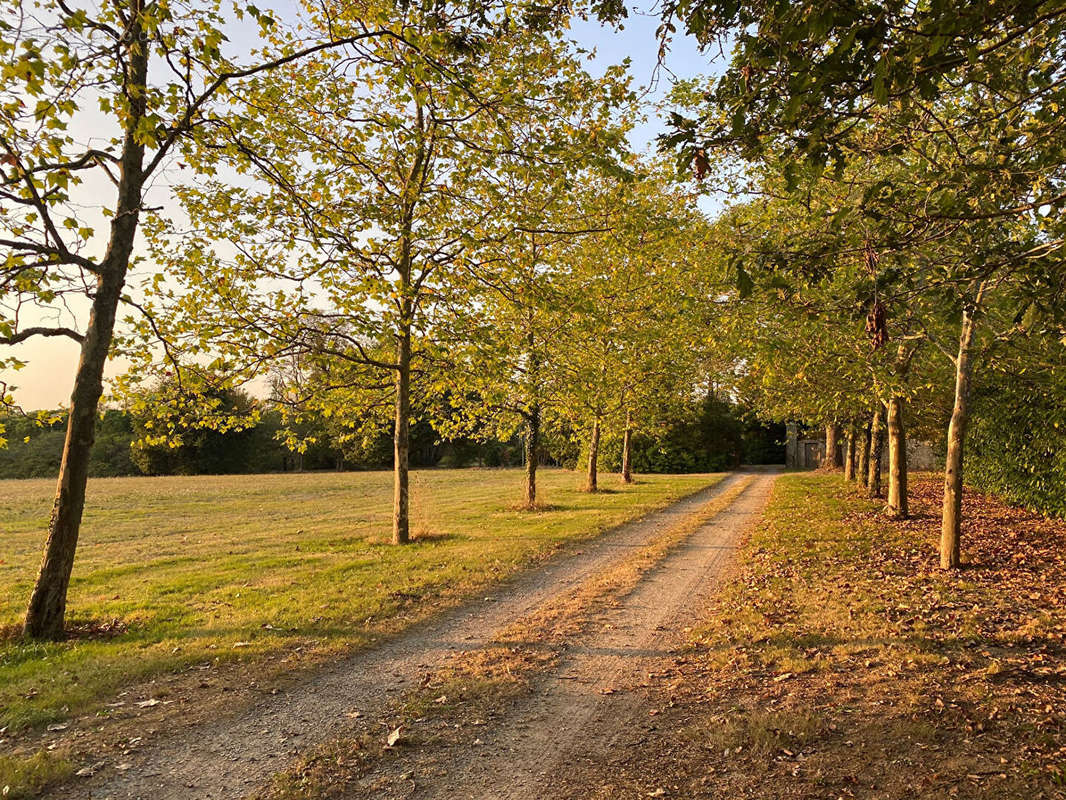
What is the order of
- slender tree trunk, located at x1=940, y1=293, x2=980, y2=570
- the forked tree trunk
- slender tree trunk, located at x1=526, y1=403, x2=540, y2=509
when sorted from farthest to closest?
the forked tree trunk, slender tree trunk, located at x1=526, y1=403, x2=540, y2=509, slender tree trunk, located at x1=940, y1=293, x2=980, y2=570

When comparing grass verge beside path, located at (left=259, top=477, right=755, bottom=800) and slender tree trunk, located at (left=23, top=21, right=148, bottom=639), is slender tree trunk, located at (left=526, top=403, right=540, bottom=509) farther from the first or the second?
slender tree trunk, located at (left=23, top=21, right=148, bottom=639)

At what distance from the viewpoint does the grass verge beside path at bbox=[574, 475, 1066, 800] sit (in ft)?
12.7

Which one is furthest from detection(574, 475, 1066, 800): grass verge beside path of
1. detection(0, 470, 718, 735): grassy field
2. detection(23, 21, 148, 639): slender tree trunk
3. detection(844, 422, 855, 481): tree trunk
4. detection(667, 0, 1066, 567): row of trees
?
detection(844, 422, 855, 481): tree trunk

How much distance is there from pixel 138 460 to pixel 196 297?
53135 millimetres

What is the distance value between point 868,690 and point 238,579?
912 centimetres

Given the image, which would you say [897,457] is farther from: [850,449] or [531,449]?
[850,449]

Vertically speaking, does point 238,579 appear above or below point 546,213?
below

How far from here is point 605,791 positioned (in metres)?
3.85

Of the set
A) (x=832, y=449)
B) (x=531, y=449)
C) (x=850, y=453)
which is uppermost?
(x=531, y=449)

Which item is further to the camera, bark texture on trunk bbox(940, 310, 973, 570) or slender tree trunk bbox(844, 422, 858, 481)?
slender tree trunk bbox(844, 422, 858, 481)

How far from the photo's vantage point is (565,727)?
466cm

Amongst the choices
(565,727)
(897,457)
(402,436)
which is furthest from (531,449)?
(565,727)

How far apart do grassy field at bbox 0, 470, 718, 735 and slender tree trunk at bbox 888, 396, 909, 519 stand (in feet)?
20.9

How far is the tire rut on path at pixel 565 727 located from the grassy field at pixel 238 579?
247cm
